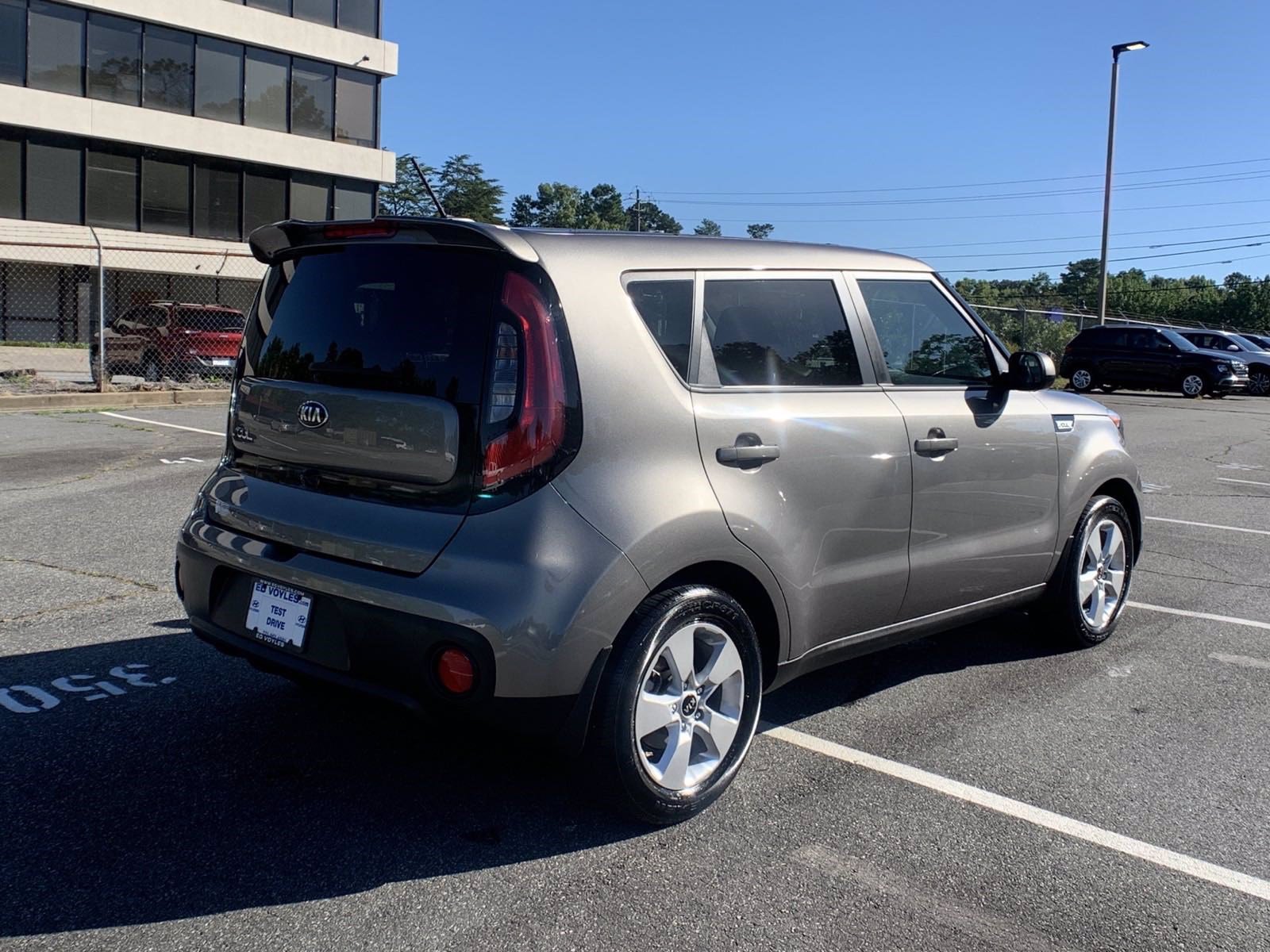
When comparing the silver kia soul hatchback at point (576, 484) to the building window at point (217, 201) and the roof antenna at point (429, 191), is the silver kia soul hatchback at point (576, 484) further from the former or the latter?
the building window at point (217, 201)

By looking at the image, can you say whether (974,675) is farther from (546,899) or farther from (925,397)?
(546,899)

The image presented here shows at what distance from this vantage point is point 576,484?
3.15 metres

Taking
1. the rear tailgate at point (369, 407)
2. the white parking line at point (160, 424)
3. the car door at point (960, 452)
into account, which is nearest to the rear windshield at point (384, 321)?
the rear tailgate at point (369, 407)

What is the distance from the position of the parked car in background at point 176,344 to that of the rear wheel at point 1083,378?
21.4 metres

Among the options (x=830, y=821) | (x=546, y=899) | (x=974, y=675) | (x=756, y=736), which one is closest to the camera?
(x=546, y=899)

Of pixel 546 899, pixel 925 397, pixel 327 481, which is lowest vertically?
pixel 546 899

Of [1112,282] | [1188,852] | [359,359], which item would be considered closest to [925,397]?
[1188,852]

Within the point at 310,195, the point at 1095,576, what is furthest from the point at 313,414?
the point at 310,195

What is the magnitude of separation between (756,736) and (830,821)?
2.45ft

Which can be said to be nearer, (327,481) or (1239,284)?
(327,481)

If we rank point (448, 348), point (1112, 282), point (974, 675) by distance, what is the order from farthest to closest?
point (1112, 282), point (974, 675), point (448, 348)

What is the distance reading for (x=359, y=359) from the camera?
3467mm

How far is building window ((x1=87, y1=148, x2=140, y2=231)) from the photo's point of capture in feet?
101

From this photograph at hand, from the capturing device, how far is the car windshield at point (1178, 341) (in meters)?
29.8
